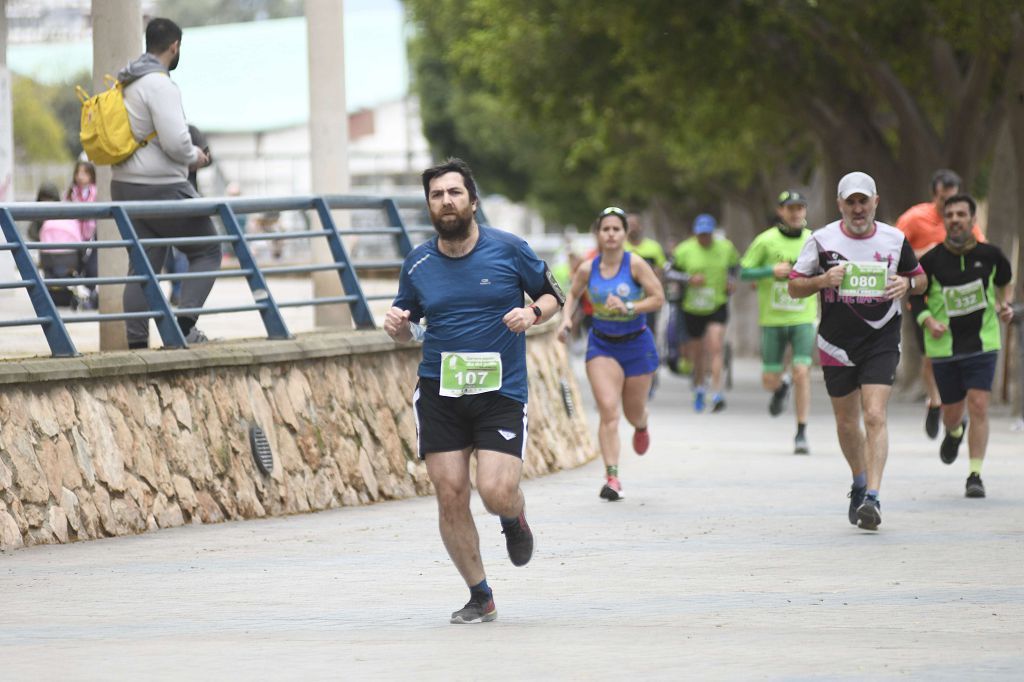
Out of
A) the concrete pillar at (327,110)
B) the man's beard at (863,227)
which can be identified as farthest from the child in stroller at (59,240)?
the man's beard at (863,227)

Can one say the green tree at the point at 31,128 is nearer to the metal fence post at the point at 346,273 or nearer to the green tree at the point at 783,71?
the green tree at the point at 783,71

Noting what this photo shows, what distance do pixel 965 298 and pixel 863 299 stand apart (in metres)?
2.27

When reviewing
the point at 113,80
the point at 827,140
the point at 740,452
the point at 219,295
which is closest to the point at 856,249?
the point at 113,80

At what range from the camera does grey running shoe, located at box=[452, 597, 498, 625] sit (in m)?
8.41

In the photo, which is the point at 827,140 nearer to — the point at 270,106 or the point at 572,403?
the point at 572,403

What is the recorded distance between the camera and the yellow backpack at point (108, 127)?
13.2 m

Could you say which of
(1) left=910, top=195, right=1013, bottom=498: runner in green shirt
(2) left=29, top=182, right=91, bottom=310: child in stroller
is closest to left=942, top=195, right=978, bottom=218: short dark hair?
(1) left=910, top=195, right=1013, bottom=498: runner in green shirt

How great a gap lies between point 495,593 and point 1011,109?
15535 mm

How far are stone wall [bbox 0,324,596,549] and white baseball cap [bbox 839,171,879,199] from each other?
3776 mm

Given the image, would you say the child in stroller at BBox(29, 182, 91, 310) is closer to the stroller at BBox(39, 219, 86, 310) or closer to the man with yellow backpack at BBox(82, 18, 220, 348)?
the stroller at BBox(39, 219, 86, 310)

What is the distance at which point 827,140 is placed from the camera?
90.2ft

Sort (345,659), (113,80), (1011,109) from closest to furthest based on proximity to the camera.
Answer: (345,659), (113,80), (1011,109)

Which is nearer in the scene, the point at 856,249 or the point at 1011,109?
the point at 856,249

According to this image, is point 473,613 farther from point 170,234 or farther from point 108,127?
point 108,127
